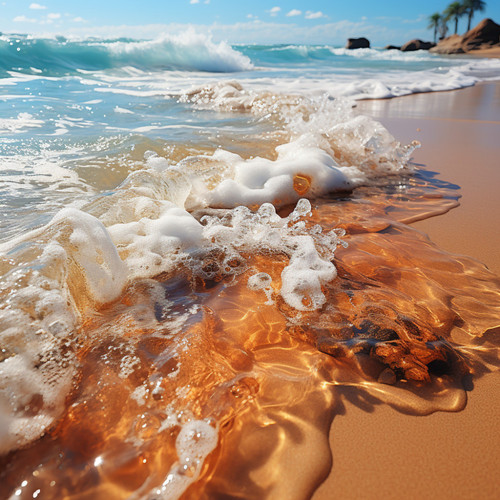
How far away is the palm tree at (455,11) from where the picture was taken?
139 feet

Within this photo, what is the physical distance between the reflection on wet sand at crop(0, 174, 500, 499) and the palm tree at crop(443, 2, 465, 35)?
5475cm

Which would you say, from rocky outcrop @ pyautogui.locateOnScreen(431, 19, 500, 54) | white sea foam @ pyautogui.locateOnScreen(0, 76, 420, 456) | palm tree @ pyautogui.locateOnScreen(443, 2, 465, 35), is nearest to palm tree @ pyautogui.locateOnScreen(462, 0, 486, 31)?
palm tree @ pyautogui.locateOnScreen(443, 2, 465, 35)

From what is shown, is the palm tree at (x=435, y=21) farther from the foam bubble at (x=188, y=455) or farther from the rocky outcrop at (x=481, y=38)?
the foam bubble at (x=188, y=455)

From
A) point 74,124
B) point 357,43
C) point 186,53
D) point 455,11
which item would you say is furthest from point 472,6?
point 74,124

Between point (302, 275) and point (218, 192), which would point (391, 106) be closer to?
point (218, 192)

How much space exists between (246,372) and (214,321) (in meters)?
0.26

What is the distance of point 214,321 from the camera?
1275mm

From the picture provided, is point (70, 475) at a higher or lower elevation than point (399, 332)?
higher

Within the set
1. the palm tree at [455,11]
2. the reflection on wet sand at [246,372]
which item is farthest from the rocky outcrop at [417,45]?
the reflection on wet sand at [246,372]

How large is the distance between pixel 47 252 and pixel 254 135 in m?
2.99

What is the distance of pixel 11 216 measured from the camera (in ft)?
6.79

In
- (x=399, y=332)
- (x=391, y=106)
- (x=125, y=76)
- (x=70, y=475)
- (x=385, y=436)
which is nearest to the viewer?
(x=70, y=475)

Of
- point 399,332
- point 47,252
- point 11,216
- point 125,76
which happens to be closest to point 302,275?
point 399,332

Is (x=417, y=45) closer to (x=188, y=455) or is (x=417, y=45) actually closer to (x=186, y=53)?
(x=186, y=53)
